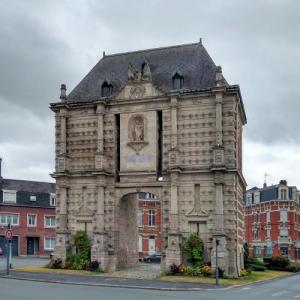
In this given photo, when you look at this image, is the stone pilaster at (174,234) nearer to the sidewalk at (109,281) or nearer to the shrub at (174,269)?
the shrub at (174,269)

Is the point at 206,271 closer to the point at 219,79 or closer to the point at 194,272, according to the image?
the point at 194,272

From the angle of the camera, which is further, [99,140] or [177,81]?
[99,140]

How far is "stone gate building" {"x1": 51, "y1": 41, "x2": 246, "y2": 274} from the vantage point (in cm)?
3709

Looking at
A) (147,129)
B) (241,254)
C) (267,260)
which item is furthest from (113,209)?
(267,260)

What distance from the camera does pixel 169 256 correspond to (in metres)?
36.8

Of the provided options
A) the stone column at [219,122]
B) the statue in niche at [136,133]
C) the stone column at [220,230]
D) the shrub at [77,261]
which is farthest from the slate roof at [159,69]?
the shrub at [77,261]

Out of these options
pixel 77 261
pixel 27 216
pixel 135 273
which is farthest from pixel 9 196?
pixel 135 273

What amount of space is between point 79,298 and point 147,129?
61.1ft

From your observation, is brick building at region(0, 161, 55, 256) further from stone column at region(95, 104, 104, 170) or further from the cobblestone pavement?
stone column at region(95, 104, 104, 170)

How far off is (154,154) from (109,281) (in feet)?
34.5

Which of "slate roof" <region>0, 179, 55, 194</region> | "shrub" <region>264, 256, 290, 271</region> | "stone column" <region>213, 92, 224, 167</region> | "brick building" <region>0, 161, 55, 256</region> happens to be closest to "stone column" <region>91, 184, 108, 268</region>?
"stone column" <region>213, 92, 224, 167</region>

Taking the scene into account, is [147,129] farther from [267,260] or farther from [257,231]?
[257,231]

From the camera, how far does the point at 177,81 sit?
39.3 meters

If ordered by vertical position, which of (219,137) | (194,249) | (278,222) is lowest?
(194,249)
